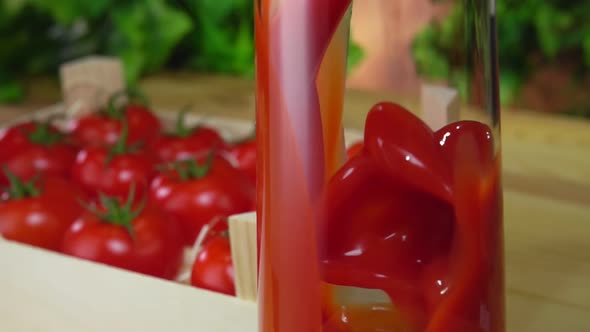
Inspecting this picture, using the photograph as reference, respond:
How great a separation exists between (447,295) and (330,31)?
0.41ft

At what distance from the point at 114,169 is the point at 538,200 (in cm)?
37

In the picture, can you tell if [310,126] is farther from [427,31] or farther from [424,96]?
[427,31]

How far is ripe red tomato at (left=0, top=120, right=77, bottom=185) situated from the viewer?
838 mm

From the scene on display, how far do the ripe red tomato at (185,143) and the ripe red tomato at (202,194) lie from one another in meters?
0.08

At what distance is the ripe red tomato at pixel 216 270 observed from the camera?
59 cm

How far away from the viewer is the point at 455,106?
48 cm

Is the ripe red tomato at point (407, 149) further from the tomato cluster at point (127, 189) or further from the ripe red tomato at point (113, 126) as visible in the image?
the ripe red tomato at point (113, 126)

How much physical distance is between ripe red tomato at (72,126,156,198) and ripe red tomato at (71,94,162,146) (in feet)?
0.18

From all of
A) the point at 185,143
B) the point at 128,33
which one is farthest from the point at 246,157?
the point at 128,33

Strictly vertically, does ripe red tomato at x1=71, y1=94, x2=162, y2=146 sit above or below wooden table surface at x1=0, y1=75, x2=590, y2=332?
above

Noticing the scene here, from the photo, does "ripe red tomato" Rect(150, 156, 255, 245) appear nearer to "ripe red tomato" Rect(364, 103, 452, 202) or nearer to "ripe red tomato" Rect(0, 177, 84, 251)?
"ripe red tomato" Rect(0, 177, 84, 251)

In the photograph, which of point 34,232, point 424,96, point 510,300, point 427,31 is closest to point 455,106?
point 424,96

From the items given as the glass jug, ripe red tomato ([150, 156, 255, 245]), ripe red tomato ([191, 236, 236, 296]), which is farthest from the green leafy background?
the glass jug

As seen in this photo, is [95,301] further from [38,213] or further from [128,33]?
[128,33]
